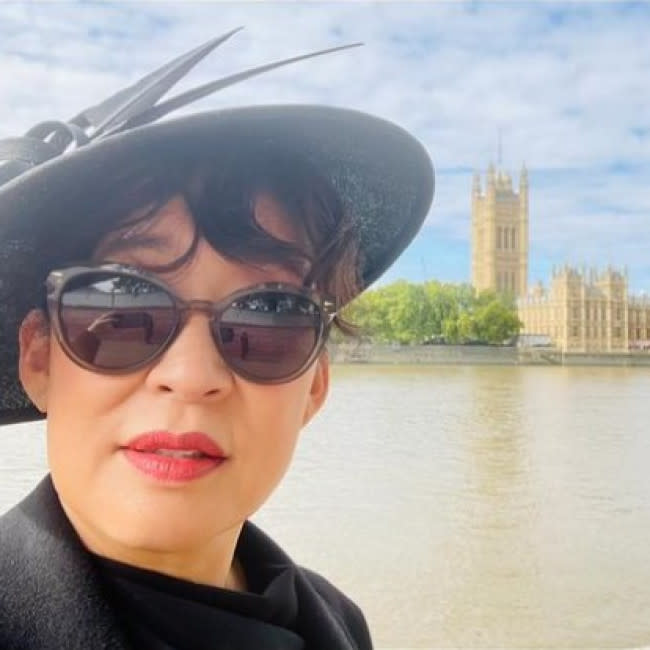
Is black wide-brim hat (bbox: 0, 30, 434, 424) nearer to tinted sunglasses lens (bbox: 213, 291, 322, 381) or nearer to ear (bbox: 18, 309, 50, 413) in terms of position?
ear (bbox: 18, 309, 50, 413)

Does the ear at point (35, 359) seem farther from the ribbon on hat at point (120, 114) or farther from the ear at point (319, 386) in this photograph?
the ear at point (319, 386)

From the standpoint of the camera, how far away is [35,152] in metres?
0.87

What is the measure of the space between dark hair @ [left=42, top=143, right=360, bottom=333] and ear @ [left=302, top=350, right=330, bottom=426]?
0.45ft

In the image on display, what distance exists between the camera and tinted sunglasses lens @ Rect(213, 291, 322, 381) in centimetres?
87

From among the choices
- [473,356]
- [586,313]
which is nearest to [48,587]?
[473,356]

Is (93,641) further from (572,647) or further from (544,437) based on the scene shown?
(544,437)

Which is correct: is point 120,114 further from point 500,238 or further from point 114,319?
point 500,238

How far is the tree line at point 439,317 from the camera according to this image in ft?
182

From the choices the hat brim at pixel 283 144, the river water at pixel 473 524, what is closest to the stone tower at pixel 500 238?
the river water at pixel 473 524

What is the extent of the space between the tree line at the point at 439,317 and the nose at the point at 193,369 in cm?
5300

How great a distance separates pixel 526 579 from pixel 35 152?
17.7ft

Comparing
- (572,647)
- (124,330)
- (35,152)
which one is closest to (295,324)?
(124,330)

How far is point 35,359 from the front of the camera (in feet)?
3.02

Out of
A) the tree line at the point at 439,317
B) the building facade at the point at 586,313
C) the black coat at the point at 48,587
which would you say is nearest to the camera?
the black coat at the point at 48,587
